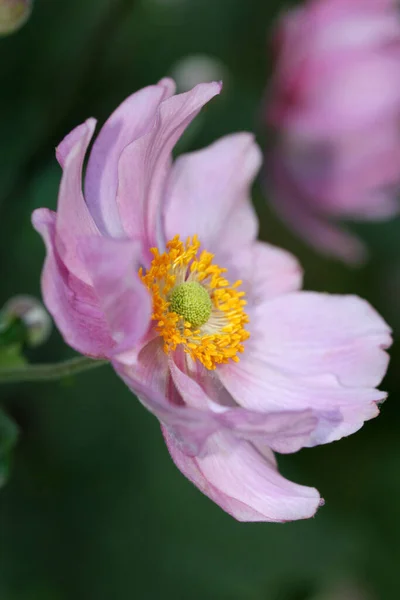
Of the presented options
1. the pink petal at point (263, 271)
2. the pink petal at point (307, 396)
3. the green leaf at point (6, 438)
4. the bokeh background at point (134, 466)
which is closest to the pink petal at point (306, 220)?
the bokeh background at point (134, 466)

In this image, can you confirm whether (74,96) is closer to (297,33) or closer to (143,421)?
(297,33)

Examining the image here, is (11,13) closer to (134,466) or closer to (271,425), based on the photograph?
(271,425)

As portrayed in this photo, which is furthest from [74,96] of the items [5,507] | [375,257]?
[375,257]

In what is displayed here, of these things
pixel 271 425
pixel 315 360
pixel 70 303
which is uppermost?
pixel 70 303

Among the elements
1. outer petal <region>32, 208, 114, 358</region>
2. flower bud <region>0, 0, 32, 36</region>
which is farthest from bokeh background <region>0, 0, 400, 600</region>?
outer petal <region>32, 208, 114, 358</region>

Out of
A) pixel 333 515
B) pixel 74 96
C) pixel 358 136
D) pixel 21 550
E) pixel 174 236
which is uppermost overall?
pixel 74 96

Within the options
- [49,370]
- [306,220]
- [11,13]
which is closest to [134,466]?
[306,220]

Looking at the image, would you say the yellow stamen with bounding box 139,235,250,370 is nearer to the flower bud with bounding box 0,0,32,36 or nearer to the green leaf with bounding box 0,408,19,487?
the green leaf with bounding box 0,408,19,487
